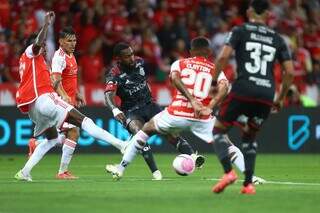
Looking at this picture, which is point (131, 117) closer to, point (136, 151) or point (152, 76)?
point (136, 151)

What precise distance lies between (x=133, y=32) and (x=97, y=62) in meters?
1.90

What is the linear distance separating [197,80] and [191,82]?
3.4 inches

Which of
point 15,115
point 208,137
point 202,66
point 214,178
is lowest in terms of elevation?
point 15,115

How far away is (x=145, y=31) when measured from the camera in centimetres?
2617

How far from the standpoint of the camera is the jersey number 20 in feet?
40.1

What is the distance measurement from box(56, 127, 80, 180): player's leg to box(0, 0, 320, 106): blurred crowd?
7628mm

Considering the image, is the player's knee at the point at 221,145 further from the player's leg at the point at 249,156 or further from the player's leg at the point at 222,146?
the player's leg at the point at 249,156

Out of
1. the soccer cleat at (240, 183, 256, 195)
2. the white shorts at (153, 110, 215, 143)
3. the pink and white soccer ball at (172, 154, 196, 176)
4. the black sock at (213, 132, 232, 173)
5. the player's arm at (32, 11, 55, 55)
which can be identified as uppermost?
the player's arm at (32, 11, 55, 55)

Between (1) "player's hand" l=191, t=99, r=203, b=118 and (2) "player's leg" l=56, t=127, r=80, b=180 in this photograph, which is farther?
(2) "player's leg" l=56, t=127, r=80, b=180

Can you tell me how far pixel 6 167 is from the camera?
19578 millimetres

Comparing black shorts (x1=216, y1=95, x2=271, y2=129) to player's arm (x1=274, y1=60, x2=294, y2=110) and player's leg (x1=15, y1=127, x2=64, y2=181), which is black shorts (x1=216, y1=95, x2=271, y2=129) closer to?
player's arm (x1=274, y1=60, x2=294, y2=110)

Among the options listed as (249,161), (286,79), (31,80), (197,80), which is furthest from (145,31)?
(249,161)

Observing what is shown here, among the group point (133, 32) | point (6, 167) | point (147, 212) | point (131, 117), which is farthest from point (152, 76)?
point (147, 212)

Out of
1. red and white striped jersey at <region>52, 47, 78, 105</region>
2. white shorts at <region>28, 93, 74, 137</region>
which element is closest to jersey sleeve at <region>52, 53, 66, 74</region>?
red and white striped jersey at <region>52, 47, 78, 105</region>
